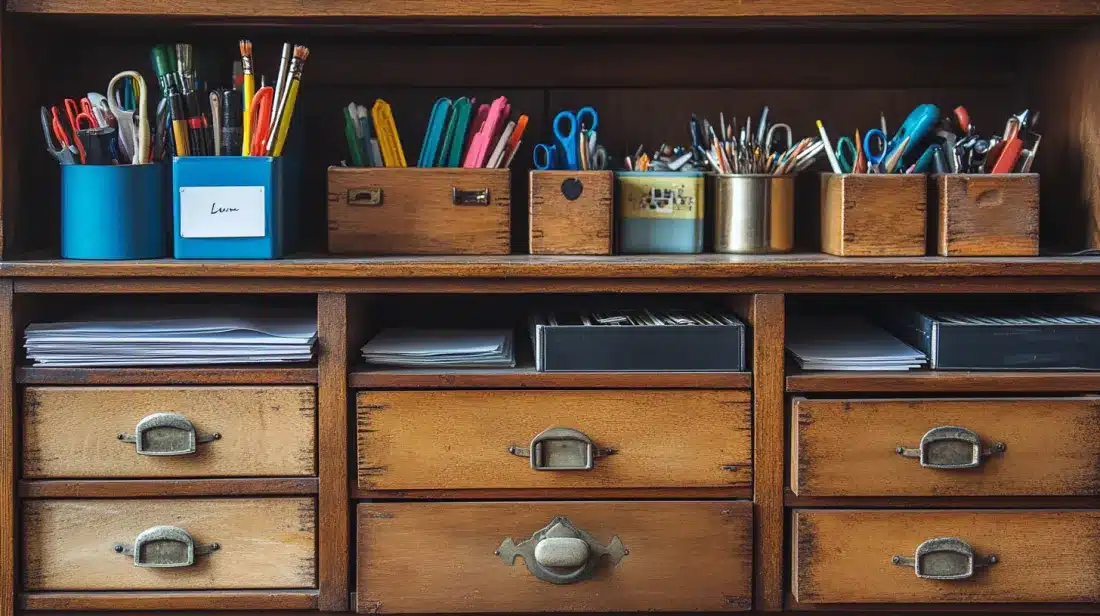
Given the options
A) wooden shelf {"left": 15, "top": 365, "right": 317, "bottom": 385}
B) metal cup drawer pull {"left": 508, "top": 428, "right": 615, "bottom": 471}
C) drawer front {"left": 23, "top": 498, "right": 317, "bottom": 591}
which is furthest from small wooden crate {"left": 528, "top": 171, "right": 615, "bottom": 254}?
drawer front {"left": 23, "top": 498, "right": 317, "bottom": 591}

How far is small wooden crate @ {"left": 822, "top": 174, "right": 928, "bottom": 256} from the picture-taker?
175cm

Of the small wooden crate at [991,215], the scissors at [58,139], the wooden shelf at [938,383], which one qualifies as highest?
the scissors at [58,139]

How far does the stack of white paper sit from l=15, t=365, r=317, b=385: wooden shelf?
0.6 inches

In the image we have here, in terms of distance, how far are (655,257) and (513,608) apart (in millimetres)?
560

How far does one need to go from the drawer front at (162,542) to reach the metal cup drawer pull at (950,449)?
2.81 feet

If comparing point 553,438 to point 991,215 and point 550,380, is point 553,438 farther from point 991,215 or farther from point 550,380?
point 991,215

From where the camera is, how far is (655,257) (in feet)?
5.89

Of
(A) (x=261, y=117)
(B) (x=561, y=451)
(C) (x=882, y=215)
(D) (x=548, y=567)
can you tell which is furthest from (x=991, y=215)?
(A) (x=261, y=117)

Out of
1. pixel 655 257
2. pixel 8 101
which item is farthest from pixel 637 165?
pixel 8 101

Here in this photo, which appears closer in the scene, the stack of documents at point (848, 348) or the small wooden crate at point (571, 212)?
the stack of documents at point (848, 348)

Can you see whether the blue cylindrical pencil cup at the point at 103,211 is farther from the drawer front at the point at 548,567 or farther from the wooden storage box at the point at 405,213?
the drawer front at the point at 548,567

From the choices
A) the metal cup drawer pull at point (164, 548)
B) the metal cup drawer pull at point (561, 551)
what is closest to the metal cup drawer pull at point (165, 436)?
the metal cup drawer pull at point (164, 548)

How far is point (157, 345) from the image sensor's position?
5.42ft

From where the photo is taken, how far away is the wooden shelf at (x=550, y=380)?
1.64 metres
